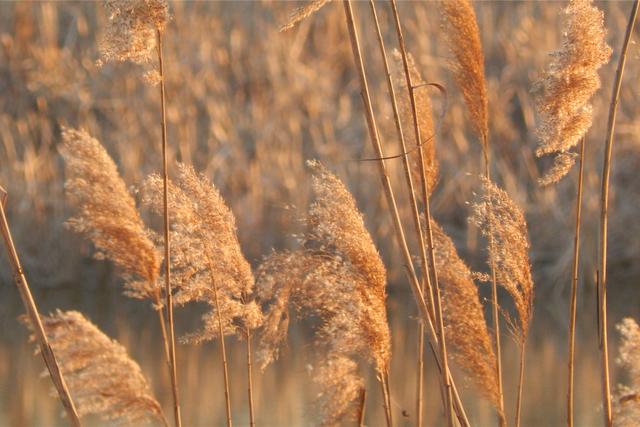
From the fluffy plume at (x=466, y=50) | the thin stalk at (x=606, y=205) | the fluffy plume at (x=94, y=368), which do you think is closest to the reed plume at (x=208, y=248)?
the fluffy plume at (x=94, y=368)

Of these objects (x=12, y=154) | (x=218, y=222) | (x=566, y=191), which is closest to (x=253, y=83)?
(x=12, y=154)

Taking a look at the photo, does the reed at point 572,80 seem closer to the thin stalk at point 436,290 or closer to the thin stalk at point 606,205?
the thin stalk at point 606,205

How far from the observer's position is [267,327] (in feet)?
6.32

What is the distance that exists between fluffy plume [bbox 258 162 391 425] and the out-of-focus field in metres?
3.38

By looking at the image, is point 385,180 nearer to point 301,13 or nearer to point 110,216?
point 301,13

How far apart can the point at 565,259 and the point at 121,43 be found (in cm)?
530

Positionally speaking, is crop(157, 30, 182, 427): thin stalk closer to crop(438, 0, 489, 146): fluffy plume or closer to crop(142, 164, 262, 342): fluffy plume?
crop(142, 164, 262, 342): fluffy plume

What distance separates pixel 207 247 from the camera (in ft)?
6.53

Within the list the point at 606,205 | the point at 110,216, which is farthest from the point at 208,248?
the point at 606,205

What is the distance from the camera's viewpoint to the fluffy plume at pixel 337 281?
1.78 meters

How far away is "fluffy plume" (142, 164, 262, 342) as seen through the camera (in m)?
1.96

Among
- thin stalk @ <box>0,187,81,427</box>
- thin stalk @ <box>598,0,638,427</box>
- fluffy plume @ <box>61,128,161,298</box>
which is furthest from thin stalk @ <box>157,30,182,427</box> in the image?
thin stalk @ <box>598,0,638,427</box>

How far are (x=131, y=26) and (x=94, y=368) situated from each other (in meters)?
0.55

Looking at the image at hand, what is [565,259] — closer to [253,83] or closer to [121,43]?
[253,83]
